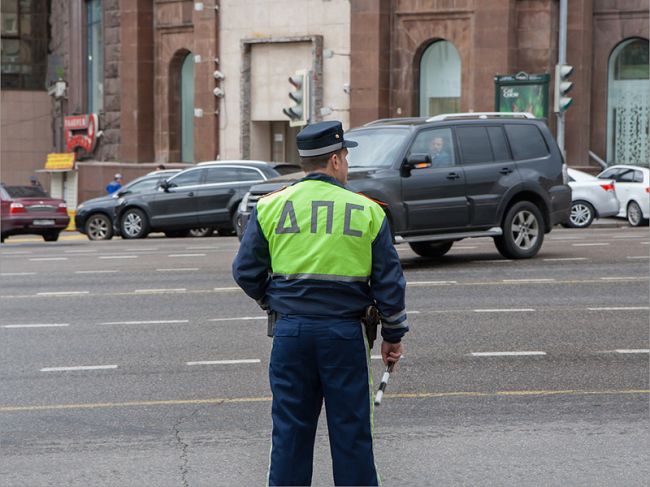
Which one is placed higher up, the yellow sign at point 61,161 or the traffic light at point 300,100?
the traffic light at point 300,100

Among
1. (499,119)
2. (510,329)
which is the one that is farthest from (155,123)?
(510,329)

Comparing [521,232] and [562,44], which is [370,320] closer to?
[521,232]

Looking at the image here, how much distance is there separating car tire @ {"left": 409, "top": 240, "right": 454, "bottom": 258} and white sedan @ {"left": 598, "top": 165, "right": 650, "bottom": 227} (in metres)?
11.9

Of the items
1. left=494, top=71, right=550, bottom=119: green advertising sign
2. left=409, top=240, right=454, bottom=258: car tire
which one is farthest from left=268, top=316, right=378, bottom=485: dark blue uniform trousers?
left=494, top=71, right=550, bottom=119: green advertising sign

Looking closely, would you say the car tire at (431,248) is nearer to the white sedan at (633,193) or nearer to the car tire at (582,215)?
the car tire at (582,215)

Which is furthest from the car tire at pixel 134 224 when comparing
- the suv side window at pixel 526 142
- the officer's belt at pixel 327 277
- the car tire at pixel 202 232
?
the officer's belt at pixel 327 277

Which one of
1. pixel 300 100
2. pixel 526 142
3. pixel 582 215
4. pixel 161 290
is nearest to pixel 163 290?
pixel 161 290

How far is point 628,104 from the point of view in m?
37.4

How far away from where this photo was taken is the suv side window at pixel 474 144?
58.2ft

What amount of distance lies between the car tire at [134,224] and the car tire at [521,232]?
1165cm

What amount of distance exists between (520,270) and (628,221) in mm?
15183

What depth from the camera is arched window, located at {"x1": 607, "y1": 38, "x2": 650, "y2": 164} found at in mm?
37094

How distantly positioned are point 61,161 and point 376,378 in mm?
41816

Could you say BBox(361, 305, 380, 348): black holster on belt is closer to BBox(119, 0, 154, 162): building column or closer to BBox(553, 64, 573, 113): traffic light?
BBox(553, 64, 573, 113): traffic light
